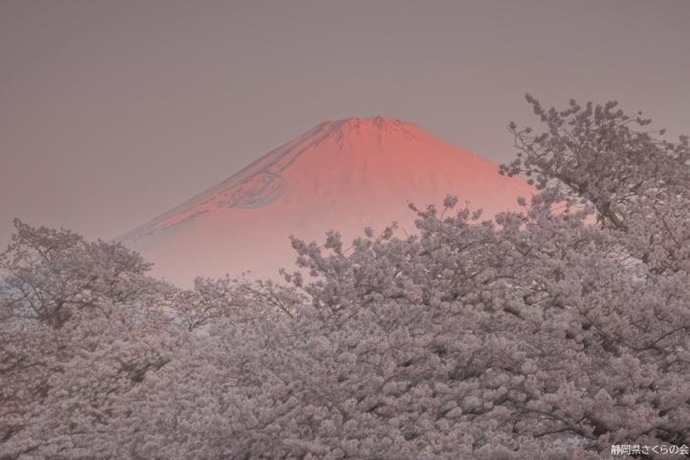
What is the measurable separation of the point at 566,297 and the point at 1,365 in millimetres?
16816

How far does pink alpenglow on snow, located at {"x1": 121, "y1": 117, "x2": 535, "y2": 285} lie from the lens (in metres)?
136

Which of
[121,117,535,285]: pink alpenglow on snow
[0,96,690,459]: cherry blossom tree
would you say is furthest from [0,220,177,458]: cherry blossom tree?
[121,117,535,285]: pink alpenglow on snow

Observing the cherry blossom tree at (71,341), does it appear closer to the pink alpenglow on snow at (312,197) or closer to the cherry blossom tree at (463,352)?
the cherry blossom tree at (463,352)

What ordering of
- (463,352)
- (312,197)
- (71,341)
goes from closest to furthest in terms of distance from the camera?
(463,352) < (71,341) < (312,197)

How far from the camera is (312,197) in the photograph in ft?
471

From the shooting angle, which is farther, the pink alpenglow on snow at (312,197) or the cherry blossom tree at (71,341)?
the pink alpenglow on snow at (312,197)

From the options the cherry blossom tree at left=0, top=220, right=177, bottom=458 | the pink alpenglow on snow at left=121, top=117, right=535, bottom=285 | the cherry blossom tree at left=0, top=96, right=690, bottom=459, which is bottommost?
the cherry blossom tree at left=0, top=96, right=690, bottom=459

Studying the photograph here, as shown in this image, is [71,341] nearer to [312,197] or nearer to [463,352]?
[463,352]

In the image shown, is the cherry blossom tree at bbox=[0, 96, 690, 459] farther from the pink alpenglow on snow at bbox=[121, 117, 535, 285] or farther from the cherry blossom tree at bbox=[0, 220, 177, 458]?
the pink alpenglow on snow at bbox=[121, 117, 535, 285]

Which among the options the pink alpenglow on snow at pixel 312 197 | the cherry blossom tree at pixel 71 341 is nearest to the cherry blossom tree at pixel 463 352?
the cherry blossom tree at pixel 71 341

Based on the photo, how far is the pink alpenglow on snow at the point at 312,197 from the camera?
135750 mm

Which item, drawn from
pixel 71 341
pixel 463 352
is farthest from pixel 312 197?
pixel 463 352

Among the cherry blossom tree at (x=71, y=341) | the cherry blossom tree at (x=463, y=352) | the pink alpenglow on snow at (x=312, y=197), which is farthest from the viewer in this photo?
the pink alpenglow on snow at (x=312, y=197)

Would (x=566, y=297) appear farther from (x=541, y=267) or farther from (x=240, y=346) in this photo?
(x=240, y=346)
